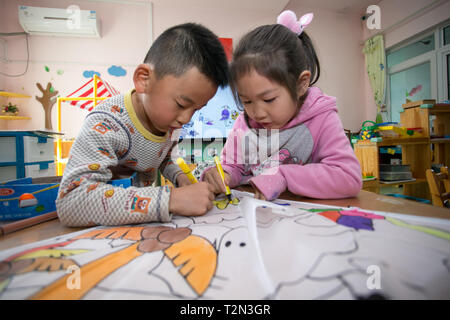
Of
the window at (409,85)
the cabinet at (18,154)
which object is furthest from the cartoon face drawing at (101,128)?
the window at (409,85)

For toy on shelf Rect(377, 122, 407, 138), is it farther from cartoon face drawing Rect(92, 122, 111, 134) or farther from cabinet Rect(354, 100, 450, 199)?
cartoon face drawing Rect(92, 122, 111, 134)

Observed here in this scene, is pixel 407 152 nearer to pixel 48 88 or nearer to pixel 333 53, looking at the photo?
pixel 333 53

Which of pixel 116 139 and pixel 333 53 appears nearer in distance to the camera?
pixel 116 139

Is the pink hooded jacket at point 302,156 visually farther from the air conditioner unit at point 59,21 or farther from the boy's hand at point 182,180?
the air conditioner unit at point 59,21

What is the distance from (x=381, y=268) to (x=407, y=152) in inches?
83.0

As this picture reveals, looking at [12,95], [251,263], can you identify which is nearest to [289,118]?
[251,263]

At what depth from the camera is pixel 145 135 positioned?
1.82 ft

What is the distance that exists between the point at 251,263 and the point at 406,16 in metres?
3.84

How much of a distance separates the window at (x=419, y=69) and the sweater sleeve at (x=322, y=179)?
239 cm

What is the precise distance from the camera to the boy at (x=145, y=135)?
0.36m

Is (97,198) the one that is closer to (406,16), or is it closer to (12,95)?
(12,95)

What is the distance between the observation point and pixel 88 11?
2572 mm

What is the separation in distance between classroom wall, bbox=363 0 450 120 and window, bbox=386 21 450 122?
0.34ft
